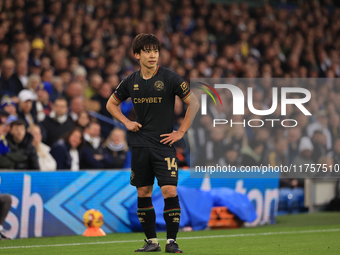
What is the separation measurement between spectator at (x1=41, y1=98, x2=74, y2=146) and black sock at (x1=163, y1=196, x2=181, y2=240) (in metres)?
4.79

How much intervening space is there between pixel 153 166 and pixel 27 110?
15.8ft

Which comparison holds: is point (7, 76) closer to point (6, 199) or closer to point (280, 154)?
point (6, 199)

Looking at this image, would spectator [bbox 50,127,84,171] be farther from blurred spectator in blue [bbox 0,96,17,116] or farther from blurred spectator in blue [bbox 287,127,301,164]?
blurred spectator in blue [bbox 287,127,301,164]

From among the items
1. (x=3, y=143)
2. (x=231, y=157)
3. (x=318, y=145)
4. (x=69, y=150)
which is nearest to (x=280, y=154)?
(x=318, y=145)

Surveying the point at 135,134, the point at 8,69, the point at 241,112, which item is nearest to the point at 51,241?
the point at 135,134

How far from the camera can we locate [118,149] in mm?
10383

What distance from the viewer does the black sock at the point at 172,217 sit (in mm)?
5129

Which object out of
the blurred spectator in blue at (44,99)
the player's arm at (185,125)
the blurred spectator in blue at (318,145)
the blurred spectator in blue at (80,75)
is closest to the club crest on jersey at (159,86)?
the player's arm at (185,125)

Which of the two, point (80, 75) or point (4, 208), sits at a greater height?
point (80, 75)

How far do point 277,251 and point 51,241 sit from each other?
10.5 ft

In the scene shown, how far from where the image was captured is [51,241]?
284 inches

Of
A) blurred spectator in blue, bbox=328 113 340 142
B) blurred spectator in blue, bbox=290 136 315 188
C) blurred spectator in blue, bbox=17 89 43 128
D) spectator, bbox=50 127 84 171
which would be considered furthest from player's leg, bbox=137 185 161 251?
blurred spectator in blue, bbox=328 113 340 142

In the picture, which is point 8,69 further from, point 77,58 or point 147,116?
point 147,116

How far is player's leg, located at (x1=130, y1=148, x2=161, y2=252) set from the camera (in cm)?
521
